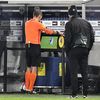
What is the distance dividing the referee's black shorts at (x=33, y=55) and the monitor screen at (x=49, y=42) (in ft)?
1.41

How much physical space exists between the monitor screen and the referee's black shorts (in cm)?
43

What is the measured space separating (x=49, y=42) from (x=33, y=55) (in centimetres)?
66

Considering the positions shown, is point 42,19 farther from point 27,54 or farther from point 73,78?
point 73,78

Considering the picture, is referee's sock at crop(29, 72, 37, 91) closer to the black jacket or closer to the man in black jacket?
the man in black jacket

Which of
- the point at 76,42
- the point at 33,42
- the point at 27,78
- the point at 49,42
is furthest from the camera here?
the point at 49,42

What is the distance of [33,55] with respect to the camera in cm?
1141

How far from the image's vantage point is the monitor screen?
1185 centimetres

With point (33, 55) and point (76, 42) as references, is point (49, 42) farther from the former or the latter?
point (76, 42)

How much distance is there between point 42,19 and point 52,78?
4.68ft

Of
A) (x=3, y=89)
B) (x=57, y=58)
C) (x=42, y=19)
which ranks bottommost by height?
(x=3, y=89)

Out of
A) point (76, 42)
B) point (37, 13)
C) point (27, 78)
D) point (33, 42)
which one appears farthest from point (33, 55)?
point (76, 42)

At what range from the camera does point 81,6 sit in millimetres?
12250

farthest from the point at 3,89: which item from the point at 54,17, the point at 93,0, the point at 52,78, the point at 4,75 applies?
the point at 93,0

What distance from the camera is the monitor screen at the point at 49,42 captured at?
1185cm
